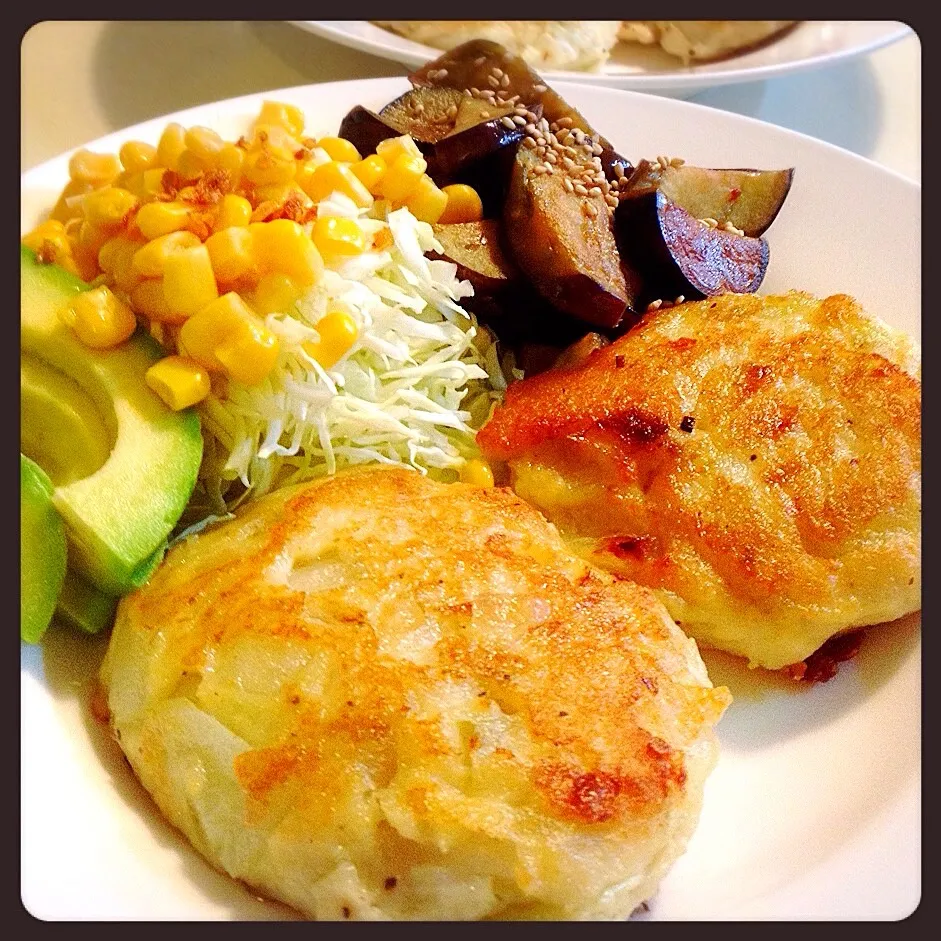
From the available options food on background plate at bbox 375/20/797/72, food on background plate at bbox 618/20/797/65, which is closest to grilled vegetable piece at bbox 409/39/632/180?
food on background plate at bbox 375/20/797/72

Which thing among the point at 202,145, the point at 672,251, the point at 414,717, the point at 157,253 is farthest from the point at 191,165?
the point at 414,717

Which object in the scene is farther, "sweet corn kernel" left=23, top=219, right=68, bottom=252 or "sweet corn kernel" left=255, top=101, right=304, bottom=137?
"sweet corn kernel" left=255, top=101, right=304, bottom=137

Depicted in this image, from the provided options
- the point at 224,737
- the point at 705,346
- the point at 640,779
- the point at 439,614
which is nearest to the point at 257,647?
the point at 224,737

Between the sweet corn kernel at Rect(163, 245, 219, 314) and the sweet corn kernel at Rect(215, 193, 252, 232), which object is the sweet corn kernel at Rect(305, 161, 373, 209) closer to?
the sweet corn kernel at Rect(215, 193, 252, 232)

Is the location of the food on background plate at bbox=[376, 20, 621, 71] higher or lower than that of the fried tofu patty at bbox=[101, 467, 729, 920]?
higher

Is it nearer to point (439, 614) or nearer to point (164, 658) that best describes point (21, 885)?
point (164, 658)

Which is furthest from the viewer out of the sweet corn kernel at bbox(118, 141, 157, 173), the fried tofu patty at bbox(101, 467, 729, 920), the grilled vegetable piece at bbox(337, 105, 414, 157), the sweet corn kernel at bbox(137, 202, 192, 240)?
the grilled vegetable piece at bbox(337, 105, 414, 157)
